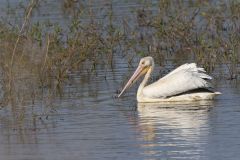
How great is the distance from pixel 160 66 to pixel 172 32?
3.19 ft

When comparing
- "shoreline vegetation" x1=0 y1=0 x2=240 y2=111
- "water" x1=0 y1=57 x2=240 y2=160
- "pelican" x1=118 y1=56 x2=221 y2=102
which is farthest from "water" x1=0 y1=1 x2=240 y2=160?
"shoreline vegetation" x1=0 y1=0 x2=240 y2=111

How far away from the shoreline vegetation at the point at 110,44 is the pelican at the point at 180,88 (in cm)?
92

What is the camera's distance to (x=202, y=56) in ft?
53.4

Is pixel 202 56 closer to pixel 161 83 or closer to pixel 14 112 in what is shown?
pixel 161 83

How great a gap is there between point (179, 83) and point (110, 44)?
302 cm

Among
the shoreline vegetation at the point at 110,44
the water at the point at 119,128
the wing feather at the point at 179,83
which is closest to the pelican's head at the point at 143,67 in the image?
the water at the point at 119,128

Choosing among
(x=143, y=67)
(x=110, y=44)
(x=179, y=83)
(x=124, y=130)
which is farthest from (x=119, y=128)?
(x=110, y=44)

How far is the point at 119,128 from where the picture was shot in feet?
40.7

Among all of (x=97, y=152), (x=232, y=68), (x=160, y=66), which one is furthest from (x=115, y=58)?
(x=97, y=152)

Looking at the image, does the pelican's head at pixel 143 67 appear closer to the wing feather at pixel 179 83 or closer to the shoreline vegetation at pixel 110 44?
the wing feather at pixel 179 83

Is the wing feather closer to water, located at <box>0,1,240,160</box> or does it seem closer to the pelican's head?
water, located at <box>0,1,240,160</box>

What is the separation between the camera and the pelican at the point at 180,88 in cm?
1461

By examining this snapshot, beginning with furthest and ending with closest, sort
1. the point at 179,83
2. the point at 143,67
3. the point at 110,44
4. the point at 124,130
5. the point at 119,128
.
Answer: the point at 110,44
the point at 143,67
the point at 179,83
the point at 119,128
the point at 124,130

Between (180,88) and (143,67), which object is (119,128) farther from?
(143,67)
